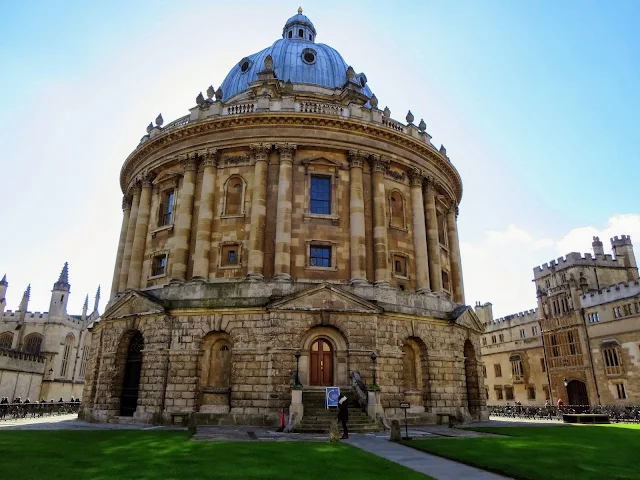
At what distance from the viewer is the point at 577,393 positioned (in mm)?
53062

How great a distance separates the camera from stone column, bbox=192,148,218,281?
28312mm

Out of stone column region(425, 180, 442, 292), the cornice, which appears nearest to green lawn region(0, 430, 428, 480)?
stone column region(425, 180, 442, 292)

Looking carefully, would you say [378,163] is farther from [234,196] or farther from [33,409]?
[33,409]

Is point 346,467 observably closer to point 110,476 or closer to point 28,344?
point 110,476

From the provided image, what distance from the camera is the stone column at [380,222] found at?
28.8 m

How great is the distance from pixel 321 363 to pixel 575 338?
4020 cm

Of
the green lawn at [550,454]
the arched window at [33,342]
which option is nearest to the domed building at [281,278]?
the green lawn at [550,454]

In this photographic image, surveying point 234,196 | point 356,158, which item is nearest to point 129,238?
point 234,196

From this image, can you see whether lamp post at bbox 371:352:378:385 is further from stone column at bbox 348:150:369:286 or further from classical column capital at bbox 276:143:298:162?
classical column capital at bbox 276:143:298:162

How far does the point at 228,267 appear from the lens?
28.7 m

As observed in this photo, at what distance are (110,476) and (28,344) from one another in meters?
75.5

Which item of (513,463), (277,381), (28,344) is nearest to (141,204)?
(277,381)

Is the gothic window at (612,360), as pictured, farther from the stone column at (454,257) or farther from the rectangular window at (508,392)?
the stone column at (454,257)

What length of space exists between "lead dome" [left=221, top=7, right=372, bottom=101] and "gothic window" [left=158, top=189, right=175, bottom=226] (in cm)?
1139
